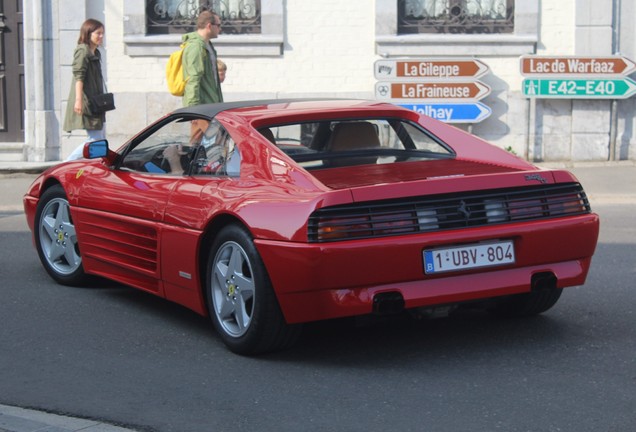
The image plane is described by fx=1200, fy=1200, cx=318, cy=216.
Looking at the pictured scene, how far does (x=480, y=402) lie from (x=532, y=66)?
1117 cm

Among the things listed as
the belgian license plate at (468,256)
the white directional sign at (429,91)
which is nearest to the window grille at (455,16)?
the white directional sign at (429,91)

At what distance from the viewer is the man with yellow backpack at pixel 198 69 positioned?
11.4 m

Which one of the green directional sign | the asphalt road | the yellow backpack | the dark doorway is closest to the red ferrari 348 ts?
the asphalt road

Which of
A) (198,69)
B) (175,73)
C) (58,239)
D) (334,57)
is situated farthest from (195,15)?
(58,239)

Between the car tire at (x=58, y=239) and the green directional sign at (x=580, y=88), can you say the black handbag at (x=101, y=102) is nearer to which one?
the car tire at (x=58, y=239)

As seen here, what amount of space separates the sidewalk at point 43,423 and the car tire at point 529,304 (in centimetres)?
250

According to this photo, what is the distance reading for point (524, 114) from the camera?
16.0 m

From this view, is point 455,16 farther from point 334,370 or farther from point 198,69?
point 334,370

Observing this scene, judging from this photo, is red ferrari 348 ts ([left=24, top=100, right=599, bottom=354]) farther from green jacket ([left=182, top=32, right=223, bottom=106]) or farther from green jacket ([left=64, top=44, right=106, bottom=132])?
green jacket ([left=64, top=44, right=106, bottom=132])

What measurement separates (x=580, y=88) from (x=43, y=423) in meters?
12.0

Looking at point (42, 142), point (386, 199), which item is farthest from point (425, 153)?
point (42, 142)

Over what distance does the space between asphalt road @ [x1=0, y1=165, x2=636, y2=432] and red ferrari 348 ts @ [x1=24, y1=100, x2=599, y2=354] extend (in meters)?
0.25

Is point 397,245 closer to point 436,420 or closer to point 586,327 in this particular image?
point 436,420

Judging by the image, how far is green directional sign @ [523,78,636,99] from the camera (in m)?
15.6
